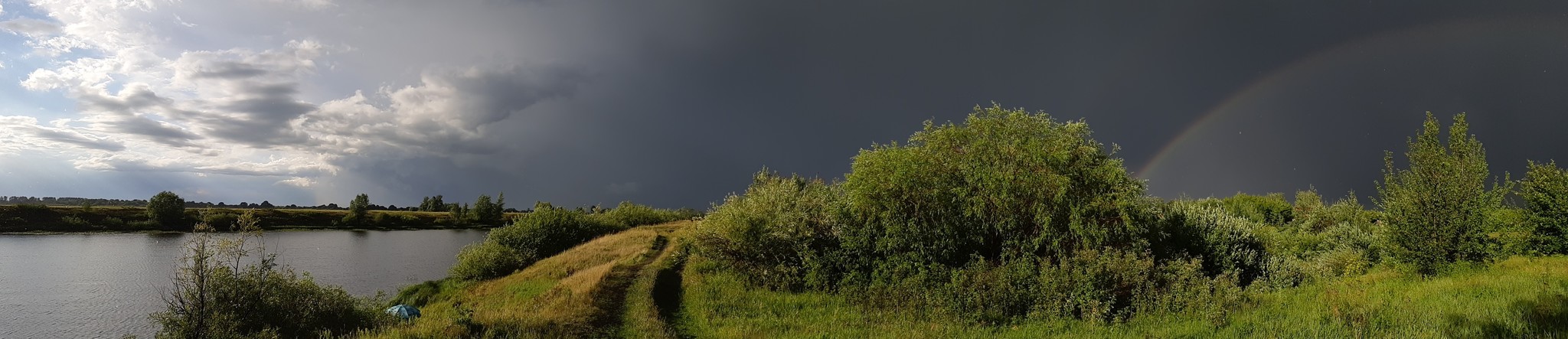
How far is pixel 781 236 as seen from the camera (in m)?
21.1

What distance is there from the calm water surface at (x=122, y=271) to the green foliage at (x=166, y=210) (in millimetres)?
12388

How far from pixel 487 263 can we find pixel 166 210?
8756 cm

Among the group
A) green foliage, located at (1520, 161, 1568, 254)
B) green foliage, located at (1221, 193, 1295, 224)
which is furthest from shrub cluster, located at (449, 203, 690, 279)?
green foliage, located at (1221, 193, 1295, 224)

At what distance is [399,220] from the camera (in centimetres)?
11438

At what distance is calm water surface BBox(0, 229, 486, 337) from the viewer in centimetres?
2609

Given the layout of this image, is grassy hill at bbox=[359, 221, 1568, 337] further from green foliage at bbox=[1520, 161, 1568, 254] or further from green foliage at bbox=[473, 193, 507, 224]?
green foliage at bbox=[473, 193, 507, 224]

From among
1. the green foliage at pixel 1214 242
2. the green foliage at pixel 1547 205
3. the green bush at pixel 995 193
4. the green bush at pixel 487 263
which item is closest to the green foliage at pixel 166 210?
the green bush at pixel 487 263

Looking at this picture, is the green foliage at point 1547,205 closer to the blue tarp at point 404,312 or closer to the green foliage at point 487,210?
the blue tarp at point 404,312

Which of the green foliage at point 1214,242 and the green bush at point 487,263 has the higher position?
the green foliage at point 1214,242

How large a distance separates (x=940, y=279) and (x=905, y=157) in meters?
4.31

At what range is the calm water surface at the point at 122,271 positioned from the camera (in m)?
26.1

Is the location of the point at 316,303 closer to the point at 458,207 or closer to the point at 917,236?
the point at 917,236

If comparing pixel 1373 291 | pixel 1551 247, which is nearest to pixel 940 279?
pixel 1373 291

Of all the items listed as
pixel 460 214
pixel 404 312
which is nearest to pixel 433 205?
pixel 460 214
